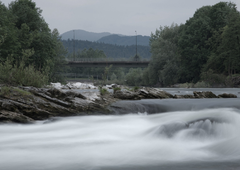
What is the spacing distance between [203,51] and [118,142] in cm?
5130

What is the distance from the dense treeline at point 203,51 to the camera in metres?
51.0

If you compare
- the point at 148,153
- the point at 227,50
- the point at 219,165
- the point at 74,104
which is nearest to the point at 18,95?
the point at 74,104

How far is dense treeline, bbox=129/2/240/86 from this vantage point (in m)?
51.0

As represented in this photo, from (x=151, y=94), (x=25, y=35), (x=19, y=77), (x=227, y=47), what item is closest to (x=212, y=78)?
(x=227, y=47)

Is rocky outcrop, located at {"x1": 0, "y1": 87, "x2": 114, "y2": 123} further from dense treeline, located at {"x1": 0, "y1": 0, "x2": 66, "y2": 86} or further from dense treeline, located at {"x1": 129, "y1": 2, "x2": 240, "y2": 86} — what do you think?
dense treeline, located at {"x1": 129, "y1": 2, "x2": 240, "y2": 86}

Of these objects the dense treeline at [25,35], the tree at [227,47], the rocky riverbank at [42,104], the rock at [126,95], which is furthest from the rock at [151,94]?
the tree at [227,47]

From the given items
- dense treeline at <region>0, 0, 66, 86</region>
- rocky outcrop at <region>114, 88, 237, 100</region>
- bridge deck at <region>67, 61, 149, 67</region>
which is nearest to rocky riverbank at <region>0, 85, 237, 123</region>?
rocky outcrop at <region>114, 88, 237, 100</region>

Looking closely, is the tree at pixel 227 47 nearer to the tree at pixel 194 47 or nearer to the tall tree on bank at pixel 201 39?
the tall tree on bank at pixel 201 39

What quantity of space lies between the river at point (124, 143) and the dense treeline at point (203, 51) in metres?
41.5

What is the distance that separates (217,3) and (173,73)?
54.3 feet

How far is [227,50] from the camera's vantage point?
52594mm

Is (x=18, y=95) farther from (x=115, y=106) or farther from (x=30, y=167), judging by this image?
(x=30, y=167)

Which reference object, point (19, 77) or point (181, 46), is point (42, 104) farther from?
point (181, 46)

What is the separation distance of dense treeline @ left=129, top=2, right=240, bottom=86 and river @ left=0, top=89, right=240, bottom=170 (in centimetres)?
4150
